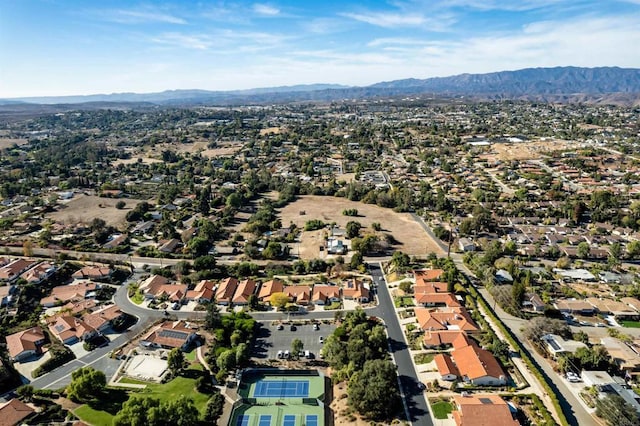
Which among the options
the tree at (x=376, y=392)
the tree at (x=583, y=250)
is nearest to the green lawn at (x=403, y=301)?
the tree at (x=376, y=392)

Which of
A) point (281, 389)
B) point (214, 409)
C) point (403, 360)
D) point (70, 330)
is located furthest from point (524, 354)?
point (70, 330)

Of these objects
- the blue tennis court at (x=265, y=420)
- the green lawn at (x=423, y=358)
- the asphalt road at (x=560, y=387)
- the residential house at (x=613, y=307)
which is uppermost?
the green lawn at (x=423, y=358)

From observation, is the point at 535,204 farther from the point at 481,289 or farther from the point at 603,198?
the point at 481,289

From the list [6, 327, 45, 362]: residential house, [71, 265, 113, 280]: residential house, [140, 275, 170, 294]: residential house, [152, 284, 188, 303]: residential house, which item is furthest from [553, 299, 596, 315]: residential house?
[71, 265, 113, 280]: residential house

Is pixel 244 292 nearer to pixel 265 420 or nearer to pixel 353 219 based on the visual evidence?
pixel 265 420

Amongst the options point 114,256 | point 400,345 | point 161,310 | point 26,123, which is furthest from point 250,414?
point 26,123

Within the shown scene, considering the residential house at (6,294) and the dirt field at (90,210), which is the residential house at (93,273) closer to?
the residential house at (6,294)
